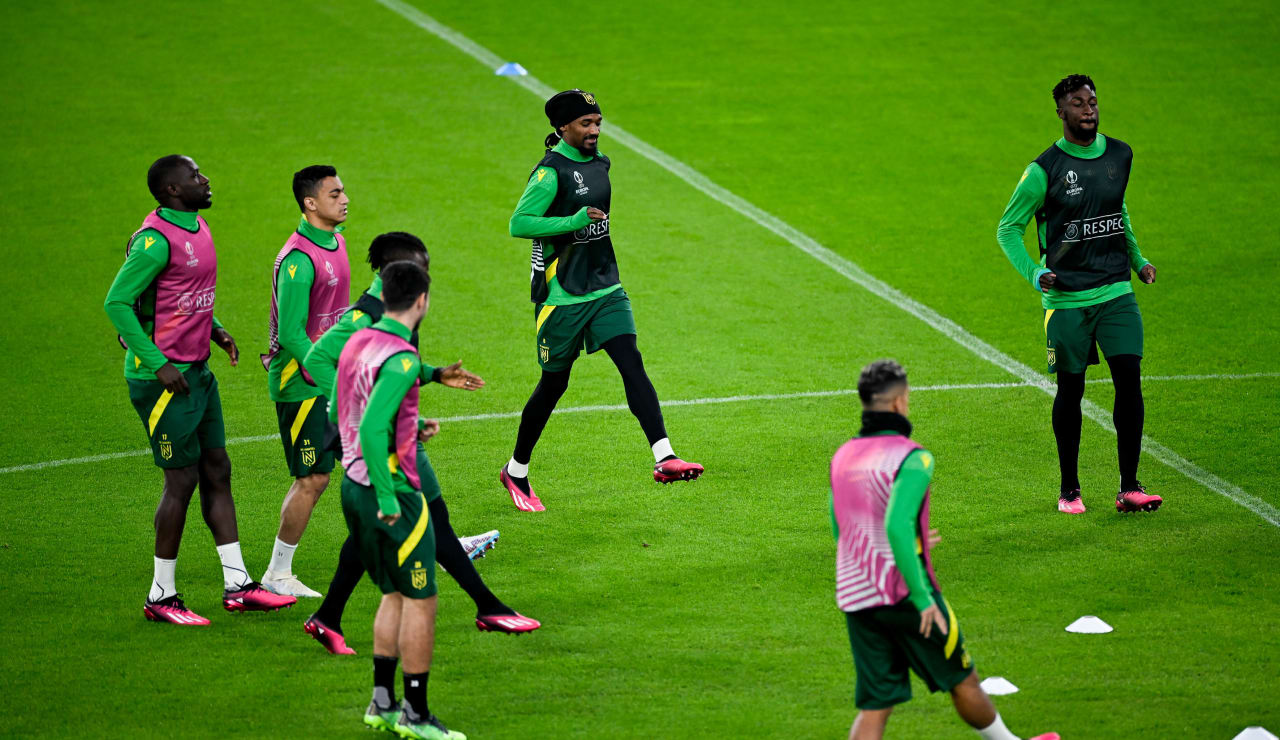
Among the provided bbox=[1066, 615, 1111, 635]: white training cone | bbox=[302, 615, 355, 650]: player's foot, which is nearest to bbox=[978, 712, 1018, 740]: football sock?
bbox=[1066, 615, 1111, 635]: white training cone

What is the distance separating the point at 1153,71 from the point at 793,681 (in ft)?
56.9

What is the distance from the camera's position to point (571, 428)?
1088 centimetres

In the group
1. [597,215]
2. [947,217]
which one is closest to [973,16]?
[947,217]

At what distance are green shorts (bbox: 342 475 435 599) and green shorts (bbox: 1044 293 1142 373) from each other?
172 inches

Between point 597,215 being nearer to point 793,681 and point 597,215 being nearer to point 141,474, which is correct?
point 793,681

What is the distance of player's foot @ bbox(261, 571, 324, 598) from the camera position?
7730mm

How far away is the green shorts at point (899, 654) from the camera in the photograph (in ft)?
17.2

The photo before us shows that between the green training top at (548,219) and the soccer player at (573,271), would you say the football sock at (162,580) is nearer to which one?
the soccer player at (573,271)

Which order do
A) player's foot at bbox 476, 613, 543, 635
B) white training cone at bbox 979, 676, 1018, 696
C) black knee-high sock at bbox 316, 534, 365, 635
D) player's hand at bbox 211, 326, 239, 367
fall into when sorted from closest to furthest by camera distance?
white training cone at bbox 979, 676, 1018, 696, black knee-high sock at bbox 316, 534, 365, 635, player's foot at bbox 476, 613, 543, 635, player's hand at bbox 211, 326, 239, 367

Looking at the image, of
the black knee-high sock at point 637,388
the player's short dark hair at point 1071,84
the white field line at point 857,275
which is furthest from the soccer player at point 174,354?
the white field line at point 857,275

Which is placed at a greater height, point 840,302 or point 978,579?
point 840,302

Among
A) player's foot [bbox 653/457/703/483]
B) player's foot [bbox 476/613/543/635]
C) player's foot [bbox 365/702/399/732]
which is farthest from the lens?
player's foot [bbox 653/457/703/483]

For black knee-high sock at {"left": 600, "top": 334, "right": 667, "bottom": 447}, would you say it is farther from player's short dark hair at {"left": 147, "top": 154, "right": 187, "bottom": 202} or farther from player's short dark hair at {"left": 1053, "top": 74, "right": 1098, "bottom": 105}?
player's short dark hair at {"left": 1053, "top": 74, "right": 1098, "bottom": 105}

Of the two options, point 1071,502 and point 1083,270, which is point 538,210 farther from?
point 1071,502
